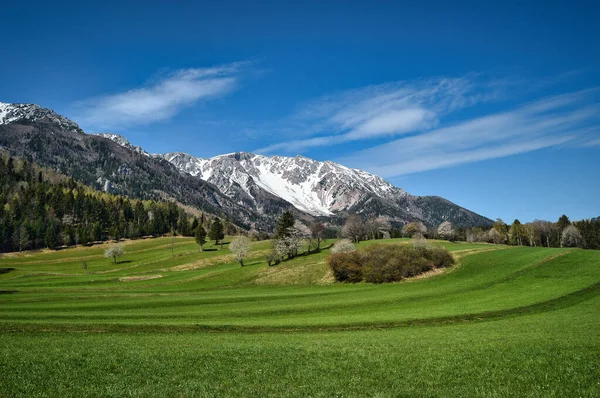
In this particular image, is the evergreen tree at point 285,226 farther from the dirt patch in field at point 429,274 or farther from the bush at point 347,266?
the dirt patch in field at point 429,274

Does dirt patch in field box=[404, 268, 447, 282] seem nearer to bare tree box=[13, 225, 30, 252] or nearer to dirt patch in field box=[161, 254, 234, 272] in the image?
dirt patch in field box=[161, 254, 234, 272]

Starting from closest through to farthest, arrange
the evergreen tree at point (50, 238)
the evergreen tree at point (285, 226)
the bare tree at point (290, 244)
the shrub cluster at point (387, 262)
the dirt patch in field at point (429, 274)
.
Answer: the dirt patch in field at point (429, 274) < the shrub cluster at point (387, 262) < the bare tree at point (290, 244) < the evergreen tree at point (285, 226) < the evergreen tree at point (50, 238)

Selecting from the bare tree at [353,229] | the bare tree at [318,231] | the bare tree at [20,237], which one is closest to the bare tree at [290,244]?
the bare tree at [318,231]

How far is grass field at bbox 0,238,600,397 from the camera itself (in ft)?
52.1

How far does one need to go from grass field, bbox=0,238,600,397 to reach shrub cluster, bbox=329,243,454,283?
439 inches

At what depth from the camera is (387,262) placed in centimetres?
8975

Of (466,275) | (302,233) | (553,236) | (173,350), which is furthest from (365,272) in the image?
(553,236)

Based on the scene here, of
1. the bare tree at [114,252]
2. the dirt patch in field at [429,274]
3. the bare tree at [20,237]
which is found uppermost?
the bare tree at [20,237]

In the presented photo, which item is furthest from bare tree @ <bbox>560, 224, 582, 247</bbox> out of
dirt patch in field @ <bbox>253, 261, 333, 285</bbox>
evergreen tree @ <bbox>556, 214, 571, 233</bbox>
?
dirt patch in field @ <bbox>253, 261, 333, 285</bbox>

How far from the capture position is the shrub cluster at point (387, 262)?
87.9 meters

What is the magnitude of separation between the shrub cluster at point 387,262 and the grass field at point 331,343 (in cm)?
1115

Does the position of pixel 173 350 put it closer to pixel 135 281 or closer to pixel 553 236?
pixel 135 281

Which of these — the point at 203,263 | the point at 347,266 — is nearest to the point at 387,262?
the point at 347,266

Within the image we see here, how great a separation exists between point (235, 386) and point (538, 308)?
45.8 metres
